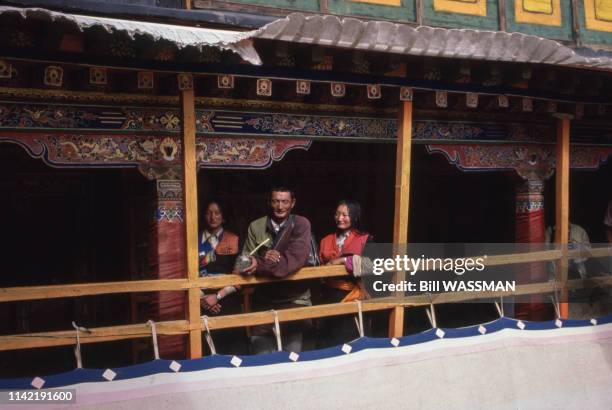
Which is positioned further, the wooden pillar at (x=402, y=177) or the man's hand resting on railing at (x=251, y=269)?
the wooden pillar at (x=402, y=177)

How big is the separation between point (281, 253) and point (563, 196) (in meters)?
3.23

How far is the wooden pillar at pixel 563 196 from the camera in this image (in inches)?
262

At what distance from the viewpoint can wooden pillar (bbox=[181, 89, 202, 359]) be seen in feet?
16.1

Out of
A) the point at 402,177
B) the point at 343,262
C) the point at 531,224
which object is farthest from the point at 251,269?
the point at 531,224

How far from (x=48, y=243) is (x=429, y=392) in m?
4.44

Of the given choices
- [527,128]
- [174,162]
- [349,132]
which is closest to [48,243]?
[174,162]

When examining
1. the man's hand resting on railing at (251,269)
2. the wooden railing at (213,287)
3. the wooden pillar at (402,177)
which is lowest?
the wooden railing at (213,287)

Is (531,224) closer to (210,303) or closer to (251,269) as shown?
(251,269)

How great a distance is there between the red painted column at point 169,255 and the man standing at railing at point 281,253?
0.60 m

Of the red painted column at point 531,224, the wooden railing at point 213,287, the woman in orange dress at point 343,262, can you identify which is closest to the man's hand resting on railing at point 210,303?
the wooden railing at point 213,287

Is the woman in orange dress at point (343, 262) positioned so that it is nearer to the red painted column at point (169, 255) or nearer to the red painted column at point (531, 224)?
the red painted column at point (169, 255)

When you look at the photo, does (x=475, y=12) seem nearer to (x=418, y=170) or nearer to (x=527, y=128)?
(x=527, y=128)

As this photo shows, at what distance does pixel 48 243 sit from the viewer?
7.15 metres

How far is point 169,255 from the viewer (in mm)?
5355
